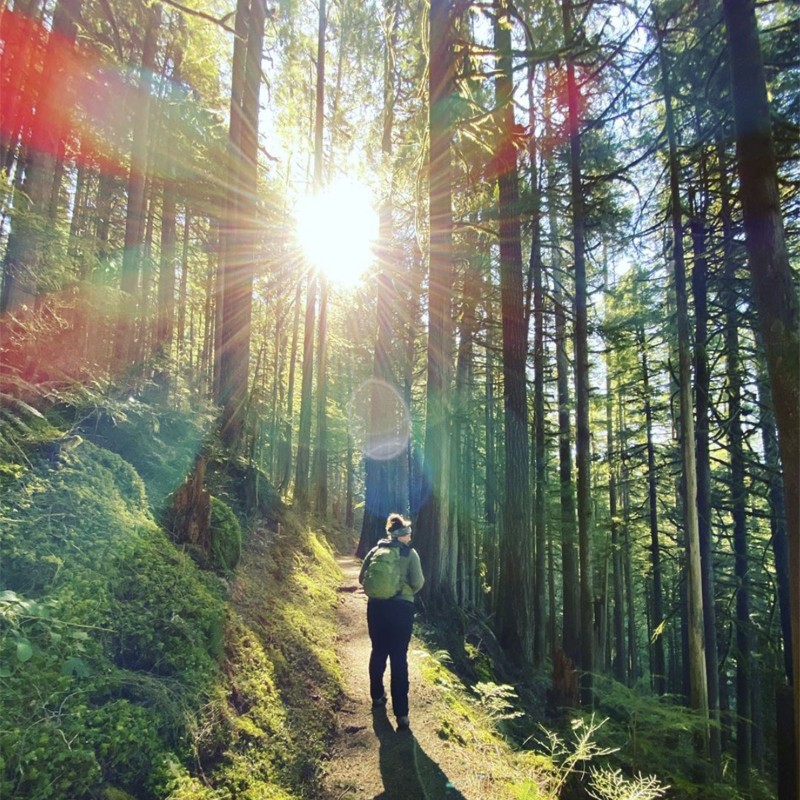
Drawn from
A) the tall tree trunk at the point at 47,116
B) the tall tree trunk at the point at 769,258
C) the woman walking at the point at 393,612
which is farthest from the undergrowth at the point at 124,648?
the tall tree trunk at the point at 769,258

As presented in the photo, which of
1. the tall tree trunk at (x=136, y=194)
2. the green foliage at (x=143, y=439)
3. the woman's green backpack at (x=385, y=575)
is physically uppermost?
the tall tree trunk at (x=136, y=194)

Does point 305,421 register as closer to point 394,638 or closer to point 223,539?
point 223,539

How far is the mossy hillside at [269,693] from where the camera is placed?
10.3ft

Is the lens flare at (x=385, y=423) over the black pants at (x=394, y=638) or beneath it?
over

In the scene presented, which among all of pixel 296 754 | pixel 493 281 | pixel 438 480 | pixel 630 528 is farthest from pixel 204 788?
pixel 630 528

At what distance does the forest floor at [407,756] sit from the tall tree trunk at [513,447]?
3.78 m

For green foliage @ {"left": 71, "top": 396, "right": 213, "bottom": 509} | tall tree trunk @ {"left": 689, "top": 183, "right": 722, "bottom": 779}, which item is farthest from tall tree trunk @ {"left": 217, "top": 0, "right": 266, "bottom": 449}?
tall tree trunk @ {"left": 689, "top": 183, "right": 722, "bottom": 779}

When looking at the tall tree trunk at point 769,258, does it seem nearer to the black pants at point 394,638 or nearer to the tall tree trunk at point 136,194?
the black pants at point 394,638

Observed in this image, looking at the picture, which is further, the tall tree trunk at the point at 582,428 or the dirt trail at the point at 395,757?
the tall tree trunk at the point at 582,428

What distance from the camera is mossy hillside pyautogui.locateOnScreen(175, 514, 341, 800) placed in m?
3.15

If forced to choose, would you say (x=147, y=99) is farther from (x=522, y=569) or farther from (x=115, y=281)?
(x=522, y=569)

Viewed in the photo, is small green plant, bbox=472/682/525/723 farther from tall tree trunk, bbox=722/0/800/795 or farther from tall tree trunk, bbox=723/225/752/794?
tall tree trunk, bbox=723/225/752/794

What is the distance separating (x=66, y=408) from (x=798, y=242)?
12994mm

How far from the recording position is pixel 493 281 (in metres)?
13.4
